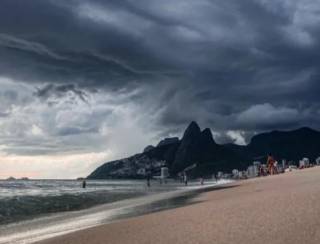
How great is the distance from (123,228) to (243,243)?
243 inches

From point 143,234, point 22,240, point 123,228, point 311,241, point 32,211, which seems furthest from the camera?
point 32,211

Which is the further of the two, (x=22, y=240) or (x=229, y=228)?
(x=22, y=240)

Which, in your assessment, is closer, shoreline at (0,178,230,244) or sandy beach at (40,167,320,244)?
sandy beach at (40,167,320,244)

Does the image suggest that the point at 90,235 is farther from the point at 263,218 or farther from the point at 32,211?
the point at 32,211

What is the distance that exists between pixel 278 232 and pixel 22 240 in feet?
31.0

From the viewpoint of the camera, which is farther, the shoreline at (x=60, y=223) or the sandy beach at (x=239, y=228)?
the shoreline at (x=60, y=223)

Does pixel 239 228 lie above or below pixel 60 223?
above

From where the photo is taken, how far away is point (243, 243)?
8.85 metres

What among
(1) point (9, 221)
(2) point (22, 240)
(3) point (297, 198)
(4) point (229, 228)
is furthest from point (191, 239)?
(1) point (9, 221)

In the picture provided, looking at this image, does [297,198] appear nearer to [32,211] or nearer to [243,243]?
[243,243]

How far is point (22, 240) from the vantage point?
51.8 ft

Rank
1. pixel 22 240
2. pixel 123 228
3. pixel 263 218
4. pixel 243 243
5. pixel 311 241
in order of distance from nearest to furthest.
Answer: pixel 311 241 < pixel 243 243 < pixel 263 218 < pixel 123 228 < pixel 22 240

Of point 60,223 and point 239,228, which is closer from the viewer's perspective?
point 239,228

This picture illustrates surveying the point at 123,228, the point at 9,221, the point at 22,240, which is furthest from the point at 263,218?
the point at 9,221
